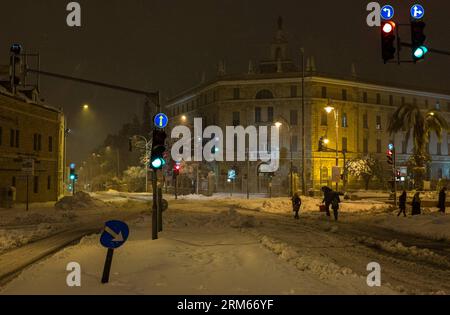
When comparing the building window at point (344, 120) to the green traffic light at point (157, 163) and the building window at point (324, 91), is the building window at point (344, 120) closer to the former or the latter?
the building window at point (324, 91)

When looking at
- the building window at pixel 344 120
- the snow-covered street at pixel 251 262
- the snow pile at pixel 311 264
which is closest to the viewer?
the snow-covered street at pixel 251 262

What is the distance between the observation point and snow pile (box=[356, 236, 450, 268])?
42.6 feet

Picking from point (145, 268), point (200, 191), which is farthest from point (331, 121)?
point (145, 268)

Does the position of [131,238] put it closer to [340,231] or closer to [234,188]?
[340,231]

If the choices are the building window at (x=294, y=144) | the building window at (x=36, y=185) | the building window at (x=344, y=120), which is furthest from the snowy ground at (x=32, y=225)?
the building window at (x=344, y=120)

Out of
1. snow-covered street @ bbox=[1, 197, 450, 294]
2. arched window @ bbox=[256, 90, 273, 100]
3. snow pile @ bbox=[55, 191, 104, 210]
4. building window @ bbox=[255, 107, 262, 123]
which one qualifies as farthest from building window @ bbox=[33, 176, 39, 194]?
arched window @ bbox=[256, 90, 273, 100]

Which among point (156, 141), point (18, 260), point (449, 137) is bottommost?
point (18, 260)

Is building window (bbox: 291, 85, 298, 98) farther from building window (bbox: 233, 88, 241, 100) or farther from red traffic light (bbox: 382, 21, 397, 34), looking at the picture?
red traffic light (bbox: 382, 21, 397, 34)

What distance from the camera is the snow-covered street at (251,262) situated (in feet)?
28.3

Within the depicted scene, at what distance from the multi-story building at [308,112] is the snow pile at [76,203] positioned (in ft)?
113

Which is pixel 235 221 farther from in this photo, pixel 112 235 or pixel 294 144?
pixel 294 144

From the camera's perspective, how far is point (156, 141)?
47.2 ft
